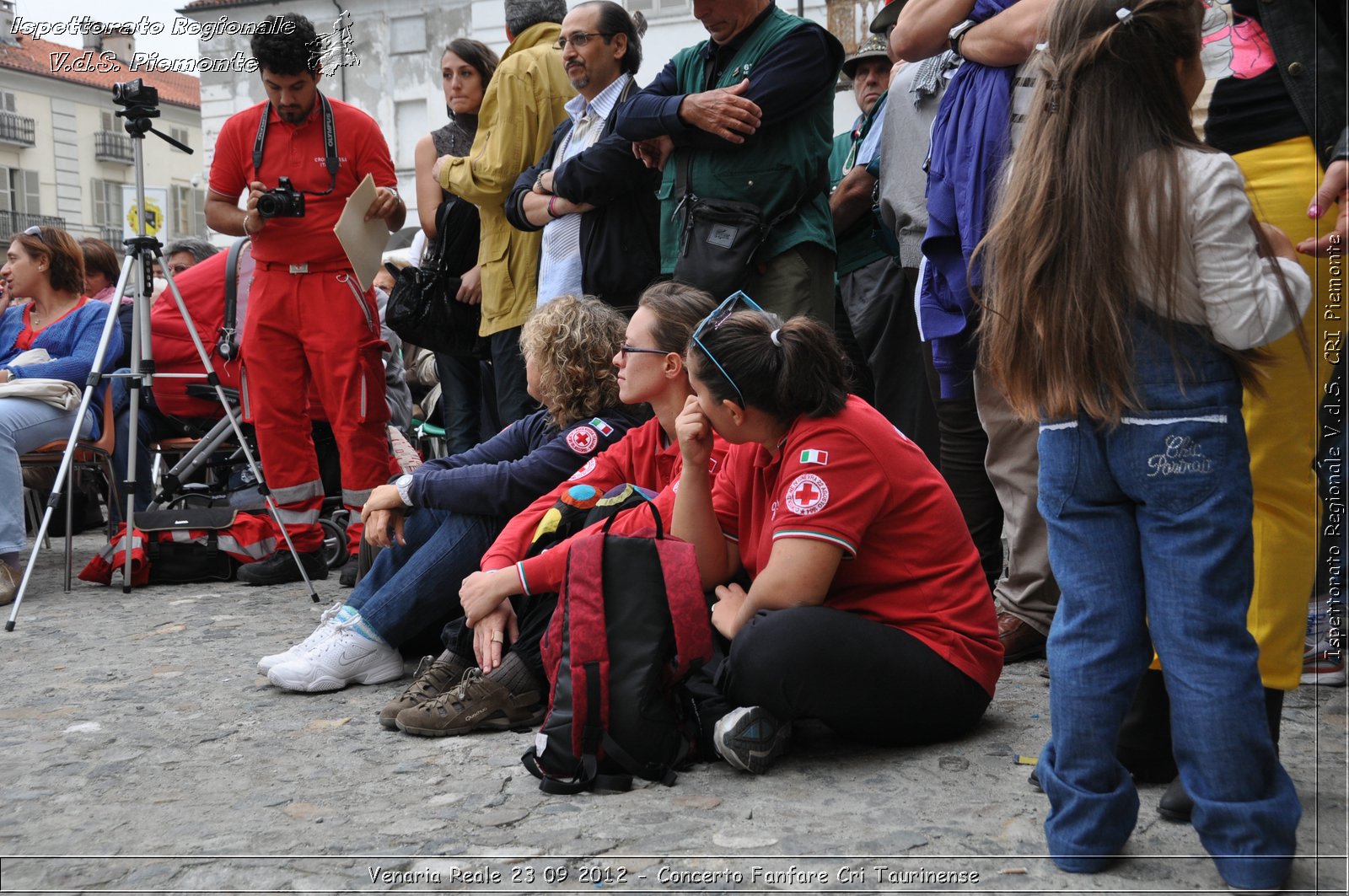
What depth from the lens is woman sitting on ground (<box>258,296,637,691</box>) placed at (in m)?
3.74

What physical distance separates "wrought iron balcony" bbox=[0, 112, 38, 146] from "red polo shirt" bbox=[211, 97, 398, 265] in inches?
588

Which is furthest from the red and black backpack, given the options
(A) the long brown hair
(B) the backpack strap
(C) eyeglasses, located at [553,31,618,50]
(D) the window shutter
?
(D) the window shutter

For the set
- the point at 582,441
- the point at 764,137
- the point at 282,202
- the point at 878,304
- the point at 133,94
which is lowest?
the point at 582,441

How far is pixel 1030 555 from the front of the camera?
3.52 meters

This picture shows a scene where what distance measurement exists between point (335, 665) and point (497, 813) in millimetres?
1310

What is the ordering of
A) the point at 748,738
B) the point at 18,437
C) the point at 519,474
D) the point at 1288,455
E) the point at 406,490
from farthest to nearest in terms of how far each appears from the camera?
1. the point at 18,437
2. the point at 406,490
3. the point at 519,474
4. the point at 748,738
5. the point at 1288,455

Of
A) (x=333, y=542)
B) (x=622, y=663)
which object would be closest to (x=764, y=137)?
(x=622, y=663)

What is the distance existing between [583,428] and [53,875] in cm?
189

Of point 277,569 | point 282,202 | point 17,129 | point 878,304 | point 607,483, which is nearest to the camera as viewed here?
point 607,483

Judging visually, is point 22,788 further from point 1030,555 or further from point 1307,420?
point 1307,420

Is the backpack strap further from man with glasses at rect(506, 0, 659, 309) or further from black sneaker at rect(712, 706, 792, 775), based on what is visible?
man with glasses at rect(506, 0, 659, 309)

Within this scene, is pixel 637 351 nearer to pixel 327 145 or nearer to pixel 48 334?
pixel 327 145

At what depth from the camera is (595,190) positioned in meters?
4.41

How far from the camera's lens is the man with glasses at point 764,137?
390cm
